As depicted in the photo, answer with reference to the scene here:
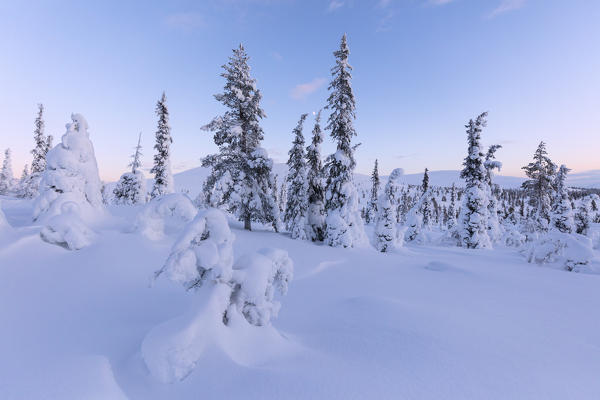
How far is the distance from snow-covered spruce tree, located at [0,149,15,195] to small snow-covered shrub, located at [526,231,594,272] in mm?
87905

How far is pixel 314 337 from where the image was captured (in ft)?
15.4

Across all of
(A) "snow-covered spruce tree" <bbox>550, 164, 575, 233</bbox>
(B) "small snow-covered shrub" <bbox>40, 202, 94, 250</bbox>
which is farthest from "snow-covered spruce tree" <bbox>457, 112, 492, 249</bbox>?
(B) "small snow-covered shrub" <bbox>40, 202, 94, 250</bbox>

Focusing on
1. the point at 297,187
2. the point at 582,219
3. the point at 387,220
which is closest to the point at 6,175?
the point at 297,187

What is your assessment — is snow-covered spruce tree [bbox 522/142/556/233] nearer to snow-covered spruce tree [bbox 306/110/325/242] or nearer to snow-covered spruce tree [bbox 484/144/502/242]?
snow-covered spruce tree [bbox 484/144/502/242]

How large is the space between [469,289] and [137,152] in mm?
35334

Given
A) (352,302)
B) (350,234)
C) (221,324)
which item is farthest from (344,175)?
(221,324)

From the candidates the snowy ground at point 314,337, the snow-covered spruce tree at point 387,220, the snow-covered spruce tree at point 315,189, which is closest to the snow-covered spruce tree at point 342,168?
the snow-covered spruce tree at point 315,189

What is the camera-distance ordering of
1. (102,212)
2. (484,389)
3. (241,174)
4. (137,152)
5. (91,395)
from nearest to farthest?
(91,395), (484,389), (102,212), (241,174), (137,152)

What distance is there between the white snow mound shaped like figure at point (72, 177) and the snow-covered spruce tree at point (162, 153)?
45.0 ft

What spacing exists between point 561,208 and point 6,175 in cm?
9984

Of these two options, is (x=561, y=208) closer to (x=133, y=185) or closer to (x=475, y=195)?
(x=475, y=195)

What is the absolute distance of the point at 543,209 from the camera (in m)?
30.7

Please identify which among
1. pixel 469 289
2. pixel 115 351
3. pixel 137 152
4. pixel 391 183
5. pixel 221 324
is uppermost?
pixel 137 152

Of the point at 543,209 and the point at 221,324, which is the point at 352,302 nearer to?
the point at 221,324
